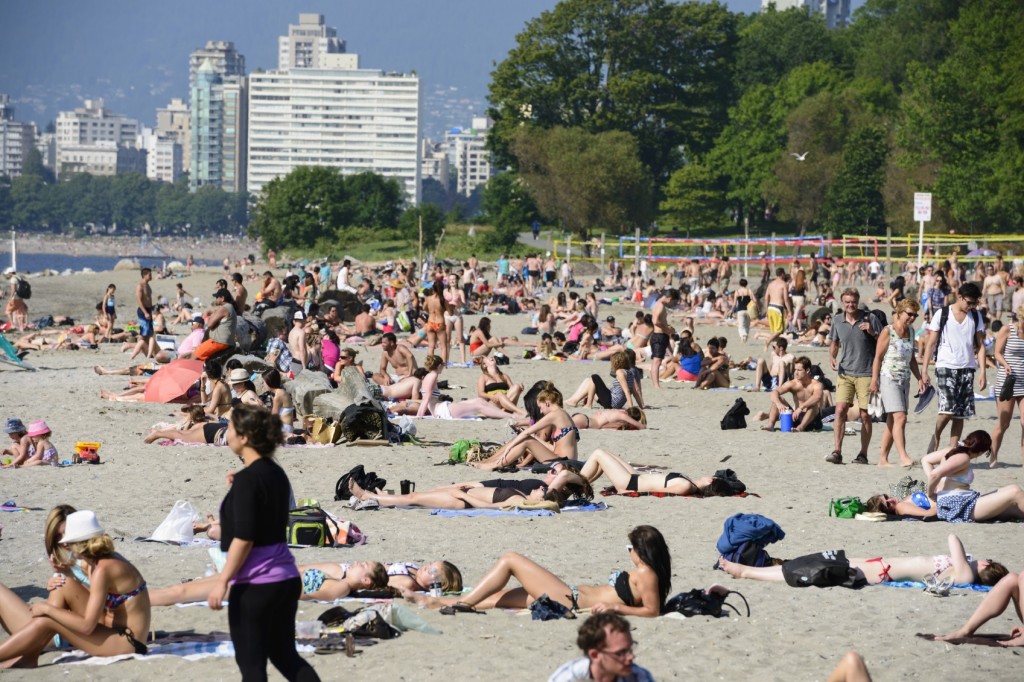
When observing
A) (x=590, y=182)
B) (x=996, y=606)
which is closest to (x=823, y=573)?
(x=996, y=606)

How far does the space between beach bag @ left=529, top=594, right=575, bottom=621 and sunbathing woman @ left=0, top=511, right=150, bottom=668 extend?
73.9 inches

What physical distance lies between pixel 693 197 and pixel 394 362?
4749cm

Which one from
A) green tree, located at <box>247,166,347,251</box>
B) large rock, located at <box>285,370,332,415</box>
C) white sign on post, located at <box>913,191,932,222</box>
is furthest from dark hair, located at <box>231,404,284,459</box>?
green tree, located at <box>247,166,347,251</box>

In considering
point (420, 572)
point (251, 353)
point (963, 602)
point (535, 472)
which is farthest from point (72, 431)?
point (963, 602)

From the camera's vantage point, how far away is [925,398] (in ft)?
38.8

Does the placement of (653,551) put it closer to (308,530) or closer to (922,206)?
(308,530)

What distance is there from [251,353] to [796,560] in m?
10.3

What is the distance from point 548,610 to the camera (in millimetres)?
6961

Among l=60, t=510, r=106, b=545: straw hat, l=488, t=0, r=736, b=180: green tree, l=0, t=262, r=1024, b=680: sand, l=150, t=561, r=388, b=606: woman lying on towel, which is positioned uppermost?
l=488, t=0, r=736, b=180: green tree

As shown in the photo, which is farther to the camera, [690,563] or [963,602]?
[690,563]

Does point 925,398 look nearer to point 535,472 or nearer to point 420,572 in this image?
point 535,472

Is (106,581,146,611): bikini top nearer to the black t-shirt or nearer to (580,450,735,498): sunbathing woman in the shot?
the black t-shirt

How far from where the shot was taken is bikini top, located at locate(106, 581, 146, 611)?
616 cm

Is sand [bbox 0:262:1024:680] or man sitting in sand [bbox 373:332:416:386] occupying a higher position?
man sitting in sand [bbox 373:332:416:386]
